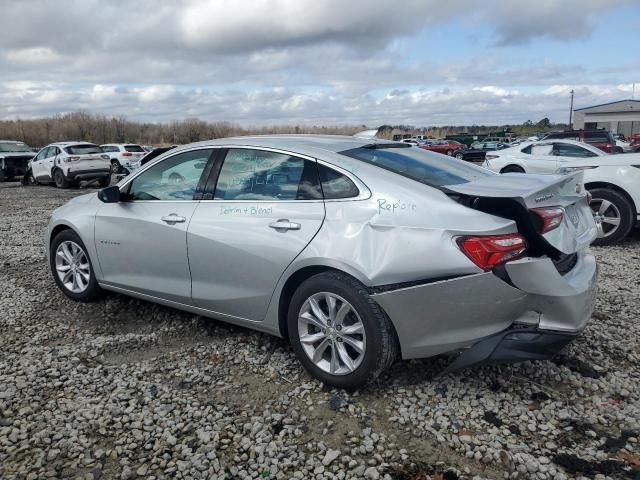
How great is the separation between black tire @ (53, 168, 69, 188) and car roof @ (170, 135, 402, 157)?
1557cm

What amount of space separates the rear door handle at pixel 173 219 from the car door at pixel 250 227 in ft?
0.39

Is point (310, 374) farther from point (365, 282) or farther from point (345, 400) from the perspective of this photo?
point (365, 282)

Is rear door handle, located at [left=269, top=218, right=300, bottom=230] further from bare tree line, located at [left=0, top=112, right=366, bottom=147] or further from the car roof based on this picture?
bare tree line, located at [left=0, top=112, right=366, bottom=147]

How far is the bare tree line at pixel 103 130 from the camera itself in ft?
190

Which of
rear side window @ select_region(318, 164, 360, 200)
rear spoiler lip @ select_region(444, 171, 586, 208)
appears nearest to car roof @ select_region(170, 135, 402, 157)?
rear side window @ select_region(318, 164, 360, 200)

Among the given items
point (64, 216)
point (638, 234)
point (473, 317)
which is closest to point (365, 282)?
point (473, 317)

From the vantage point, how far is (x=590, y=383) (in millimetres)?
3309

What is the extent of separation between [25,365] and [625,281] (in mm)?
5459

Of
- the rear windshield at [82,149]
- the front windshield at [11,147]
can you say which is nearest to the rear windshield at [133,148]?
the front windshield at [11,147]

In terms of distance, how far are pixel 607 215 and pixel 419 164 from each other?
4.85m

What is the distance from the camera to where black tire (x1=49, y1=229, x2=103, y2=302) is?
473 cm

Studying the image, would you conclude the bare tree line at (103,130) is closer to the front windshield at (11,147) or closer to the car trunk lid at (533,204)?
the front windshield at (11,147)

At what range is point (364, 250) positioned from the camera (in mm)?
3002

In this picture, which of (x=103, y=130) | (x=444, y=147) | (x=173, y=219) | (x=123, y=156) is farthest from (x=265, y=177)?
(x=103, y=130)
